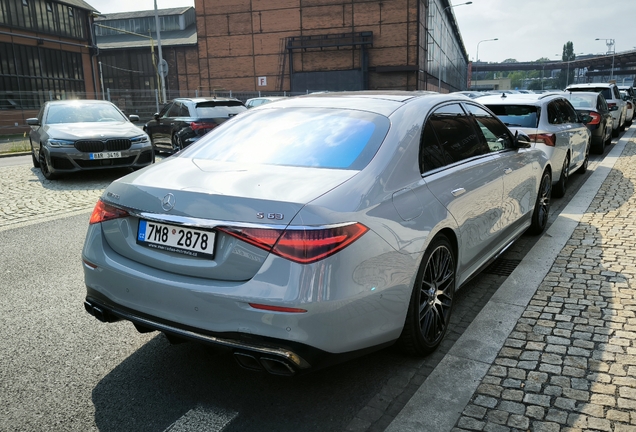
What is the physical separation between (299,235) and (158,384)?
1.36 metres

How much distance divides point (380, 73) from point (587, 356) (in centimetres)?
4376

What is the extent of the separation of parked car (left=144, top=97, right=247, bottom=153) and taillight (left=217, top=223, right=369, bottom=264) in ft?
38.8

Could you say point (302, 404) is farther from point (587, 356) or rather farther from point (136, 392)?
point (587, 356)

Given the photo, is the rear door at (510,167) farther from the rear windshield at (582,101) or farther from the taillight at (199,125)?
the taillight at (199,125)

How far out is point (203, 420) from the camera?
2855mm

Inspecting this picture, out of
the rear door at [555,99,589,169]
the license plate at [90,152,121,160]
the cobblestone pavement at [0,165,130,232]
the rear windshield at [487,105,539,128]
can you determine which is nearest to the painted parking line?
the cobblestone pavement at [0,165,130,232]

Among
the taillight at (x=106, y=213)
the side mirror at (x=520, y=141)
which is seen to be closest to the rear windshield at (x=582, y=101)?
the side mirror at (x=520, y=141)

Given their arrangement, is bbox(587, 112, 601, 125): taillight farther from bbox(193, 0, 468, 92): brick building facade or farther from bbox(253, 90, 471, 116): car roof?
bbox(193, 0, 468, 92): brick building facade

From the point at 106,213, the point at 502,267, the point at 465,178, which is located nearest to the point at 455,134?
the point at 465,178

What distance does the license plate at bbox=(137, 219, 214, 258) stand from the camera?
2762 mm

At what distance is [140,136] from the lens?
11.6m

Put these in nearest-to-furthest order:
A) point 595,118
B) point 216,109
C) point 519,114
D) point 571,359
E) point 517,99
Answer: point 571,359
point 519,114
point 517,99
point 595,118
point 216,109

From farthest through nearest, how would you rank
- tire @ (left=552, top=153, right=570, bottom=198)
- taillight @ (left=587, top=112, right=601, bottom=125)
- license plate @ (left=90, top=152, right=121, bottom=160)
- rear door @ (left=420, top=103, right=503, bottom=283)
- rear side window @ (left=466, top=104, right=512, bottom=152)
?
taillight @ (left=587, top=112, right=601, bottom=125) < license plate @ (left=90, top=152, right=121, bottom=160) < tire @ (left=552, top=153, right=570, bottom=198) < rear side window @ (left=466, top=104, right=512, bottom=152) < rear door @ (left=420, top=103, right=503, bottom=283)

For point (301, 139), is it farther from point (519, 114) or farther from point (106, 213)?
point (519, 114)
